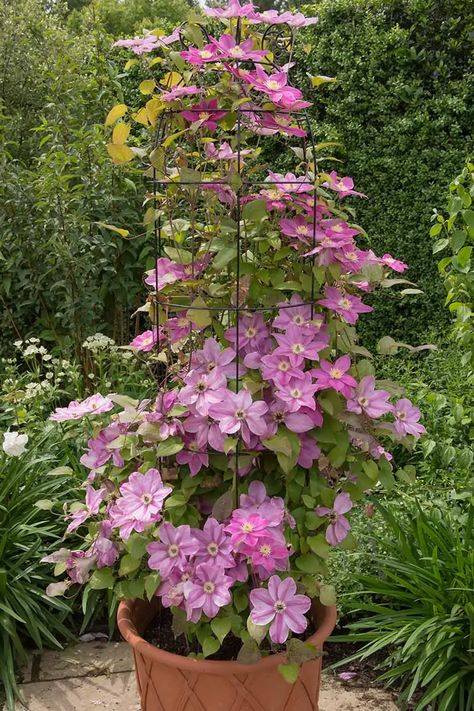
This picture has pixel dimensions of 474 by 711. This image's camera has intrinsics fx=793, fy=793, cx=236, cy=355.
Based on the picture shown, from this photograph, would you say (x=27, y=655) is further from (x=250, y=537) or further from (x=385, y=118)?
(x=385, y=118)

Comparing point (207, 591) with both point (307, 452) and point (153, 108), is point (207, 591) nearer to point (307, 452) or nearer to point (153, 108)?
point (307, 452)

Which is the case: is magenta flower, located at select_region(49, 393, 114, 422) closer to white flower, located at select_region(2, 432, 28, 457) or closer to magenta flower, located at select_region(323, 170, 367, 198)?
white flower, located at select_region(2, 432, 28, 457)

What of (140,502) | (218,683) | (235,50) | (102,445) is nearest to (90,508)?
(102,445)

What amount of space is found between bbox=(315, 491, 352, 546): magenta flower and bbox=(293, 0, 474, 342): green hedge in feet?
9.78

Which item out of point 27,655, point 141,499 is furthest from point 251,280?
point 27,655

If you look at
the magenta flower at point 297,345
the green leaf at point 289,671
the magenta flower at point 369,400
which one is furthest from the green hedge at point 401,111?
the green leaf at point 289,671

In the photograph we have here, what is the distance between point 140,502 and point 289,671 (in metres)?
0.47

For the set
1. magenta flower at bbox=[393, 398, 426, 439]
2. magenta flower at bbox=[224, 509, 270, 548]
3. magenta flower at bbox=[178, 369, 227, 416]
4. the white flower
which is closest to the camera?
magenta flower at bbox=[224, 509, 270, 548]

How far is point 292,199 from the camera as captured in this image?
1828mm

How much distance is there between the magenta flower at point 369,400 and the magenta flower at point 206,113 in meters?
0.68

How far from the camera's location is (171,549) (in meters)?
1.70

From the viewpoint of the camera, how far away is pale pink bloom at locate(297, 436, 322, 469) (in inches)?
69.3

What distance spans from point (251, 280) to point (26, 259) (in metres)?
2.14

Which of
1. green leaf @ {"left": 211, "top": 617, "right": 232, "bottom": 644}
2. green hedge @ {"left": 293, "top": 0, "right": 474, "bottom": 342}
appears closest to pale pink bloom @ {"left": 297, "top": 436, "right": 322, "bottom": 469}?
green leaf @ {"left": 211, "top": 617, "right": 232, "bottom": 644}
